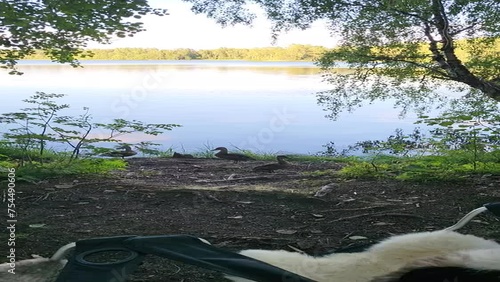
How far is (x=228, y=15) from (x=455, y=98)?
2.64 metres

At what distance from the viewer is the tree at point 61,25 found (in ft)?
10.4

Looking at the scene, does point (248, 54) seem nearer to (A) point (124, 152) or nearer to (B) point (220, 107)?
(A) point (124, 152)

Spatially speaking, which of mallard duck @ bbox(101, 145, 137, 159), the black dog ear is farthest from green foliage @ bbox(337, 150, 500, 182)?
mallard duck @ bbox(101, 145, 137, 159)

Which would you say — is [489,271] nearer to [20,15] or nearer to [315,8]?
[20,15]

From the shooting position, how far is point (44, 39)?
136 inches

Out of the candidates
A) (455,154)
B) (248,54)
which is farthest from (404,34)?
(248,54)

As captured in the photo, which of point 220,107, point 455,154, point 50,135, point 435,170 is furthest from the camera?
point 220,107

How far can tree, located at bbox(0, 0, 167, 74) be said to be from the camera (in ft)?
10.4

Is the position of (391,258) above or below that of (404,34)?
below

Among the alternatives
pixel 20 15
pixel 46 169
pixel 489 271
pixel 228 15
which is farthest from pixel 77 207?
pixel 228 15

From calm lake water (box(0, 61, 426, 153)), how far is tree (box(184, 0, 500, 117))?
34.3 inches

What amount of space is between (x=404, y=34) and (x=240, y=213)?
114 inches

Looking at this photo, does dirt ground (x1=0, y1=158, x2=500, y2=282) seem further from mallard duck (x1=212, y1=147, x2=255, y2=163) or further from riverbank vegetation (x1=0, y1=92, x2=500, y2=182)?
mallard duck (x1=212, y1=147, x2=255, y2=163)

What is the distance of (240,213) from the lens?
2357mm
